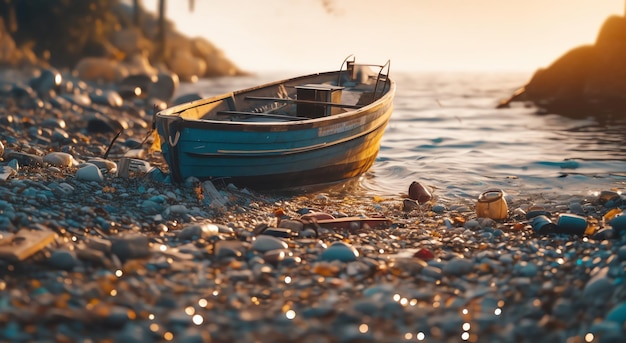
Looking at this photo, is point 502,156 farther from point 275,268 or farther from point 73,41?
point 73,41

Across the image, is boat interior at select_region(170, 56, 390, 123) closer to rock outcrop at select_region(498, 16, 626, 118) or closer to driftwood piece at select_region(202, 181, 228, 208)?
driftwood piece at select_region(202, 181, 228, 208)

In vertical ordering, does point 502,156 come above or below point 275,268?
below

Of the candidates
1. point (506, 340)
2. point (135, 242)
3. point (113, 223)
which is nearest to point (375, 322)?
point (506, 340)

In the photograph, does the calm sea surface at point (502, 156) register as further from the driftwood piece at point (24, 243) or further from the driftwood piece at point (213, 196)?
the driftwood piece at point (24, 243)

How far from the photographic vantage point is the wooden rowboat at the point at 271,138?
29.0 feet

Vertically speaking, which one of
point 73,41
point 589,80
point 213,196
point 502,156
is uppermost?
point 73,41

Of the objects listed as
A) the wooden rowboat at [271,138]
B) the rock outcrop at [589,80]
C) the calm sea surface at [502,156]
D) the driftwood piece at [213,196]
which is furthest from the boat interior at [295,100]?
the rock outcrop at [589,80]

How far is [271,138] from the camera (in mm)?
9250

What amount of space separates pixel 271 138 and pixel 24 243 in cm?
434

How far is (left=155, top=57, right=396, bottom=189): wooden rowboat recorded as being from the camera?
8828 mm

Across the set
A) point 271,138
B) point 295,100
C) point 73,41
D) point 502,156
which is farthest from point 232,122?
point 73,41

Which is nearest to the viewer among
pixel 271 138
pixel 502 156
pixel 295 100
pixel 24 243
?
pixel 24 243

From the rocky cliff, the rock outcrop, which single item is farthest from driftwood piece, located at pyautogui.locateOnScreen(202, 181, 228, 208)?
the rocky cliff

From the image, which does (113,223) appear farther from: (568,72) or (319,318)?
(568,72)
